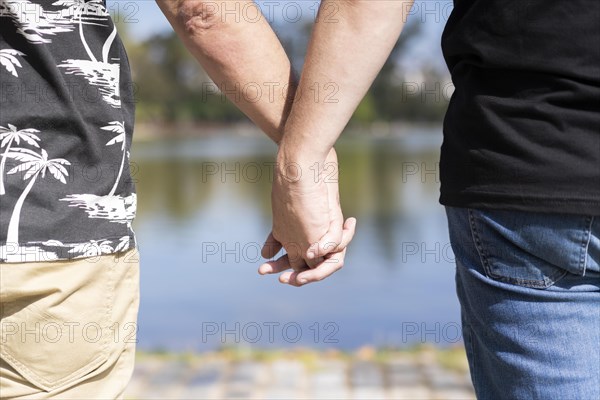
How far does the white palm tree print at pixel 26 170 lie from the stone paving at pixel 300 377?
218cm

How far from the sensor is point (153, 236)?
9.76 m

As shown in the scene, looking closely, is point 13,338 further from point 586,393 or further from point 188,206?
point 188,206

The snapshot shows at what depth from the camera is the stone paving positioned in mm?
3408

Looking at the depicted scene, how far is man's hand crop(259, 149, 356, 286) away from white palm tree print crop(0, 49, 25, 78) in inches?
20.3

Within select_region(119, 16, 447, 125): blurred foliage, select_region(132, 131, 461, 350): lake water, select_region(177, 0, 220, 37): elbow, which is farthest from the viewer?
select_region(119, 16, 447, 125): blurred foliage

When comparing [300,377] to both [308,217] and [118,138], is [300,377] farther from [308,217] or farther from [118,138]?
[118,138]

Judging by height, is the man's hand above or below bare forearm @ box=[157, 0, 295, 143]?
below

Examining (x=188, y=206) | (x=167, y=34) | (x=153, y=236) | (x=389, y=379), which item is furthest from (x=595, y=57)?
(x=167, y=34)

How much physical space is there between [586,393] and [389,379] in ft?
7.75

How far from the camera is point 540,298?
1.28m

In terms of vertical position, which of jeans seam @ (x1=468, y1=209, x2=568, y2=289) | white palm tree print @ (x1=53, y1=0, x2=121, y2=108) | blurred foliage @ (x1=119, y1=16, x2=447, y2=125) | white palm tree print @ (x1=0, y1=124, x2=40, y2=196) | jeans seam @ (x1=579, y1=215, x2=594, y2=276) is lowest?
blurred foliage @ (x1=119, y1=16, x2=447, y2=125)

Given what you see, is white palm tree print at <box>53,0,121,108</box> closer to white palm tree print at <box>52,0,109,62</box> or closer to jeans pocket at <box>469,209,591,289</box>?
white palm tree print at <box>52,0,109,62</box>

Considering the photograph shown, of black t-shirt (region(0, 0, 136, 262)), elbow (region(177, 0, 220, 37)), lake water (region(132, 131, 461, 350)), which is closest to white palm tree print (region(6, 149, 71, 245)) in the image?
black t-shirt (region(0, 0, 136, 262))

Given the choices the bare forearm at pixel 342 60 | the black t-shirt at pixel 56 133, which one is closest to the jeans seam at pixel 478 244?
the bare forearm at pixel 342 60
